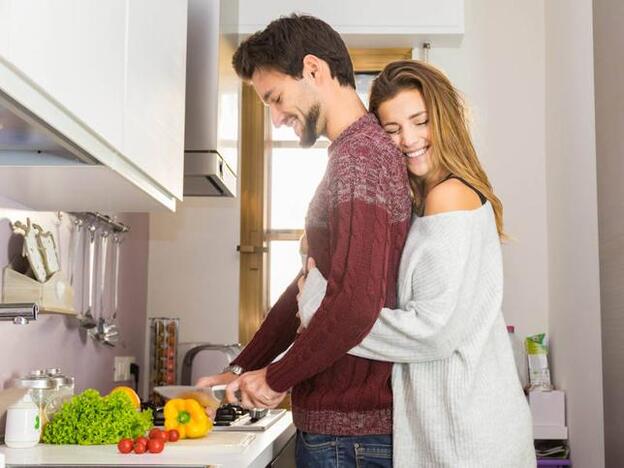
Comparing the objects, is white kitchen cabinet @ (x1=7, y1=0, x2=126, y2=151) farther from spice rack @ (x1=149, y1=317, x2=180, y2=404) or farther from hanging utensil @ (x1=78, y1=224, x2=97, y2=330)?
spice rack @ (x1=149, y1=317, x2=180, y2=404)

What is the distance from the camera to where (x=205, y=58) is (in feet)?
8.74

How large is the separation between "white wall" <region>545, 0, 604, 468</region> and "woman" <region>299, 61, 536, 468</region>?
4.07 ft

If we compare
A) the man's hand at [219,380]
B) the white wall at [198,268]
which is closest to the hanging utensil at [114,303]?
the white wall at [198,268]

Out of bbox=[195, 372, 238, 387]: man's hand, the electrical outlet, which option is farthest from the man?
the electrical outlet

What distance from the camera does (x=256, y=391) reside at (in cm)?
154

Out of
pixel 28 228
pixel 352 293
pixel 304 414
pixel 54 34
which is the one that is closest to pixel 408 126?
pixel 352 293

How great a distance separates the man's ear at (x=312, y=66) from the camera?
65.8 inches

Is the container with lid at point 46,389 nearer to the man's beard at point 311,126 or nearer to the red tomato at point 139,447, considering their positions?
the red tomato at point 139,447

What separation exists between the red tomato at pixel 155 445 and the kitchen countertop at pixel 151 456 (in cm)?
1

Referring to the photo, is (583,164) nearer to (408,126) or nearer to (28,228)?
(408,126)

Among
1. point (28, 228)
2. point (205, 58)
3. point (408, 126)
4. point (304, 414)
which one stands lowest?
point (304, 414)

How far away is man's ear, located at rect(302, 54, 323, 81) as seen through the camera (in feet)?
5.49

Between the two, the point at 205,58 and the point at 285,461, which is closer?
the point at 285,461

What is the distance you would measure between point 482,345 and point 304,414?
0.32 meters
